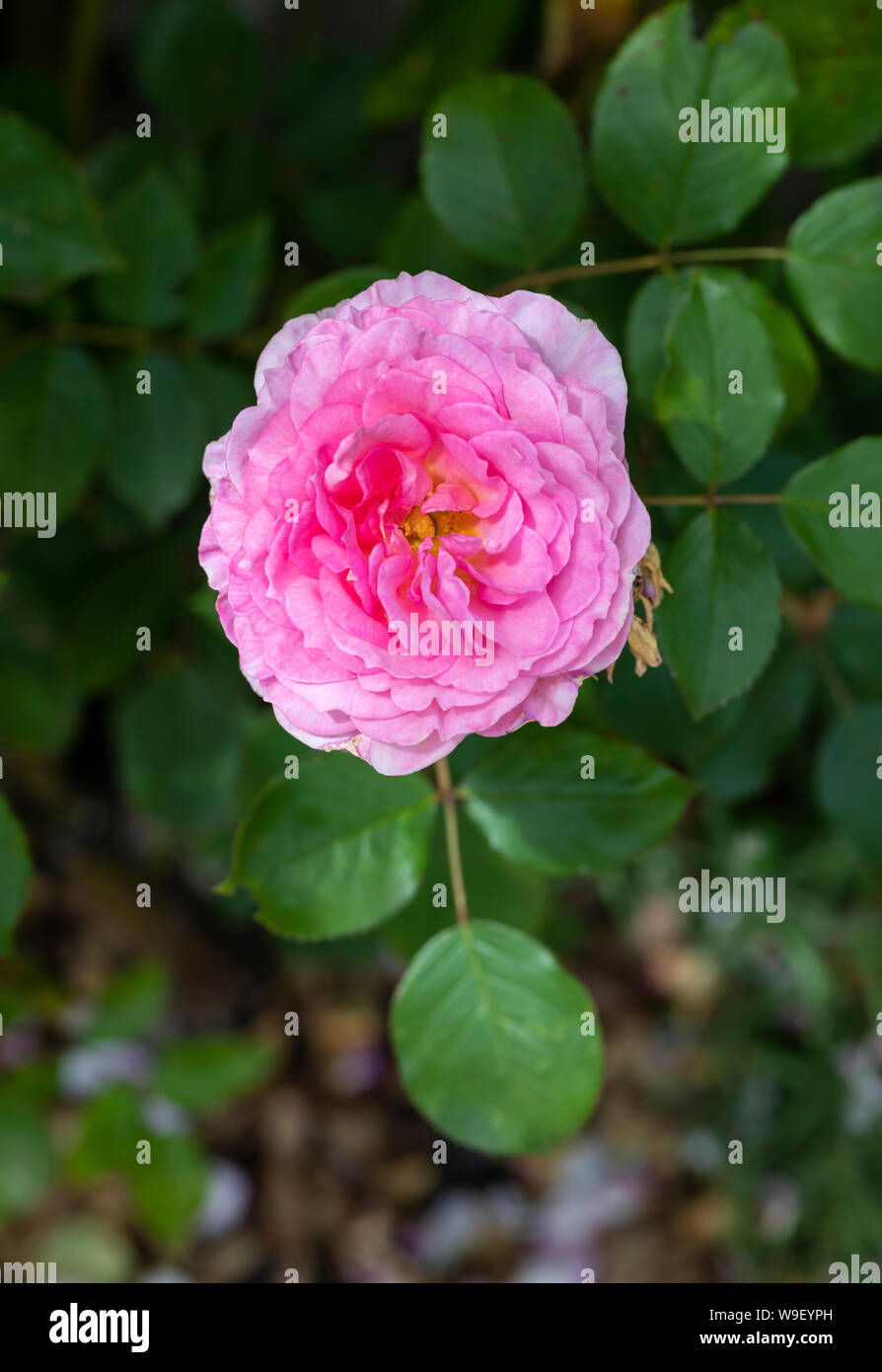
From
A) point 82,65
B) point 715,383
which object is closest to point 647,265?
point 715,383

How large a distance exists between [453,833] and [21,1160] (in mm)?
905

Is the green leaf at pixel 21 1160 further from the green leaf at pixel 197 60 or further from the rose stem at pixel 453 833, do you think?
the green leaf at pixel 197 60

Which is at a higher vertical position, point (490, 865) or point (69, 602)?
point (69, 602)

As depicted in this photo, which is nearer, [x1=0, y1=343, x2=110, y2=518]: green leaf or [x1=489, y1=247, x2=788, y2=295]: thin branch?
[x1=489, y1=247, x2=788, y2=295]: thin branch

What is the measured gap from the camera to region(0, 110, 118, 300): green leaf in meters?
0.89

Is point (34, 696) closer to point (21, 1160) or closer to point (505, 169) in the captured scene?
point (21, 1160)

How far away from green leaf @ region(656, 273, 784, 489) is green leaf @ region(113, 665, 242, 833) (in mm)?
845

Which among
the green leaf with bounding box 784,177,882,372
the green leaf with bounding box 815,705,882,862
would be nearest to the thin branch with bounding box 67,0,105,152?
the green leaf with bounding box 784,177,882,372

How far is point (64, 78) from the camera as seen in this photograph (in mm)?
1603

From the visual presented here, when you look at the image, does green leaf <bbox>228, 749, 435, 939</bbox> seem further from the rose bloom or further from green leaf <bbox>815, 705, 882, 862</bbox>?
green leaf <bbox>815, 705, 882, 862</bbox>

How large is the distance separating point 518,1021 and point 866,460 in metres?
0.50

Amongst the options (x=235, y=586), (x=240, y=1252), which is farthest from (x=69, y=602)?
(x=240, y=1252)

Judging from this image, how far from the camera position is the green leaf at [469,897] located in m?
0.91
